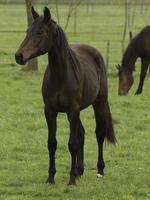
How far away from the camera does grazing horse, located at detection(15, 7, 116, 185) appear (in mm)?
6617

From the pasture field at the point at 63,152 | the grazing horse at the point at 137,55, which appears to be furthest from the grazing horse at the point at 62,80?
the grazing horse at the point at 137,55

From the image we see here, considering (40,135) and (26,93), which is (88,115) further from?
(26,93)

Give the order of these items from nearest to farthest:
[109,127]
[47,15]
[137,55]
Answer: [47,15] < [109,127] < [137,55]

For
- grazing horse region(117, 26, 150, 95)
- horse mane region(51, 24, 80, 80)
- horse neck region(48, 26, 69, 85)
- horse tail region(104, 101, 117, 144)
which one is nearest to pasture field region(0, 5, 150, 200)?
horse tail region(104, 101, 117, 144)

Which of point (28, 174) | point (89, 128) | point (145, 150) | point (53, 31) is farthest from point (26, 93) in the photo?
point (53, 31)

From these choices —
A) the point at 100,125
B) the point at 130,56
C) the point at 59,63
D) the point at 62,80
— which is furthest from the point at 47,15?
the point at 130,56

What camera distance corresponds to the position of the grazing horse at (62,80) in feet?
21.7

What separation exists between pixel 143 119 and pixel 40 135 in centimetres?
270

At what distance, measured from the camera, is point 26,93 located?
15062 millimetres

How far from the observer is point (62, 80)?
7.01 metres

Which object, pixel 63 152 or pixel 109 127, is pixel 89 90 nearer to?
pixel 109 127

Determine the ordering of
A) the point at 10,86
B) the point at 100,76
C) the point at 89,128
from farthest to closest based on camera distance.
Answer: the point at 10,86 → the point at 89,128 → the point at 100,76

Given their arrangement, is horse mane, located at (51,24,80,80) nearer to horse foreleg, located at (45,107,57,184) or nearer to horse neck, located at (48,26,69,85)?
horse neck, located at (48,26,69,85)

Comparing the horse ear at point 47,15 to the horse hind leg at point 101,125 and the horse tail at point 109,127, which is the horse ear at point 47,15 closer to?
the horse hind leg at point 101,125
